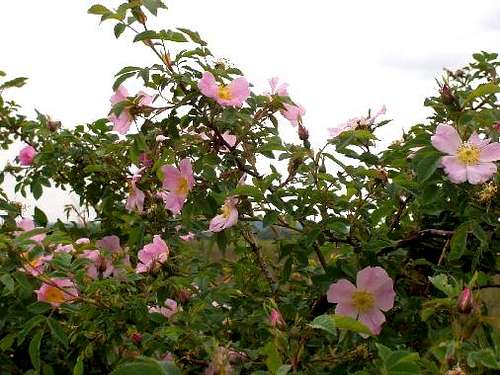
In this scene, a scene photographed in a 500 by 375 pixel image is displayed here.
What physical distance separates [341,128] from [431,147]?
0.43 meters

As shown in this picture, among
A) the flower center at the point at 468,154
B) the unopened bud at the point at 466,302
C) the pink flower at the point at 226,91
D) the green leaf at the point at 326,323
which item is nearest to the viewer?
the green leaf at the point at 326,323

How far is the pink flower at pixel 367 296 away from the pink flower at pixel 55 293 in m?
0.59

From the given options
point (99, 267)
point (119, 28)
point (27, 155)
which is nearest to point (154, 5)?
point (119, 28)

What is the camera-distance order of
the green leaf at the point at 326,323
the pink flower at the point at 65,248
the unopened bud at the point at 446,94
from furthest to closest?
the pink flower at the point at 65,248 < the unopened bud at the point at 446,94 < the green leaf at the point at 326,323

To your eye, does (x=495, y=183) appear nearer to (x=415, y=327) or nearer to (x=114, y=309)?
(x=415, y=327)

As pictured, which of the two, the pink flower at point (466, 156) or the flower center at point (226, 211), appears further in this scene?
the flower center at point (226, 211)

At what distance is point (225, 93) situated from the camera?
5.16 ft

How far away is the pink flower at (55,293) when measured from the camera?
5.00 feet

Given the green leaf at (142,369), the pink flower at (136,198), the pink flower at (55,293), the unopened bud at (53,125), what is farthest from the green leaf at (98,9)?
the green leaf at (142,369)

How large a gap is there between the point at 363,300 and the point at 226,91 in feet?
1.87

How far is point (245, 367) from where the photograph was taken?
1.32m

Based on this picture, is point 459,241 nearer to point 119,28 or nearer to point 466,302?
point 466,302

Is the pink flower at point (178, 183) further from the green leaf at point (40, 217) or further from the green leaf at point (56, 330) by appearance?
→ the green leaf at point (40, 217)

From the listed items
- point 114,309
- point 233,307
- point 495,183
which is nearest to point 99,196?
point 233,307
